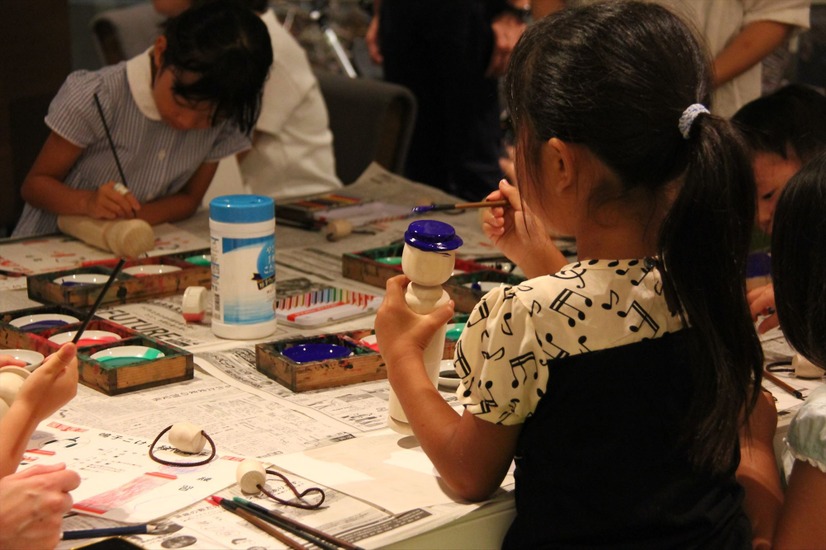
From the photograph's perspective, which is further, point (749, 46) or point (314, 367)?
point (749, 46)

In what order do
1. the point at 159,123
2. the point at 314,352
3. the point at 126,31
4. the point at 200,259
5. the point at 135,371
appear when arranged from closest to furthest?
the point at 135,371 < the point at 314,352 < the point at 200,259 < the point at 159,123 < the point at 126,31

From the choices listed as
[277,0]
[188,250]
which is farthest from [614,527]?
[277,0]

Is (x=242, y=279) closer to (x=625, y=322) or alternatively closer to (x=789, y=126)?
(x=625, y=322)

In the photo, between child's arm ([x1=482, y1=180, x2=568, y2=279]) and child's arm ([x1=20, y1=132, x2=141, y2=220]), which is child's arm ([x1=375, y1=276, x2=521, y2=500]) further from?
child's arm ([x1=20, y1=132, x2=141, y2=220])

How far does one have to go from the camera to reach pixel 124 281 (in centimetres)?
171

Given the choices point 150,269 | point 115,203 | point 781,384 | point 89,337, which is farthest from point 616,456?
point 115,203

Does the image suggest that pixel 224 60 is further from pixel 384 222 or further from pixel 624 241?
pixel 624 241

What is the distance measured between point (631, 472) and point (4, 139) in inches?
78.6

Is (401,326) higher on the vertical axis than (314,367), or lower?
higher

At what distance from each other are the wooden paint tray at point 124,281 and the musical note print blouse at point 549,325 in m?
0.81

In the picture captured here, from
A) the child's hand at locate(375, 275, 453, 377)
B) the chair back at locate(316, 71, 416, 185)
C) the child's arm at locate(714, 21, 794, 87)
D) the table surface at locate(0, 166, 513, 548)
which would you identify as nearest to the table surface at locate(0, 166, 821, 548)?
the table surface at locate(0, 166, 513, 548)

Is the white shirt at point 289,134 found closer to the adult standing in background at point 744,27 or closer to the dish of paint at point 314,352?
the adult standing in background at point 744,27

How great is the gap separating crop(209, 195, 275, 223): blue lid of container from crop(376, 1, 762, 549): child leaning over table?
0.53 meters

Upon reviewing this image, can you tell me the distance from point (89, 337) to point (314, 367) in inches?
14.0
